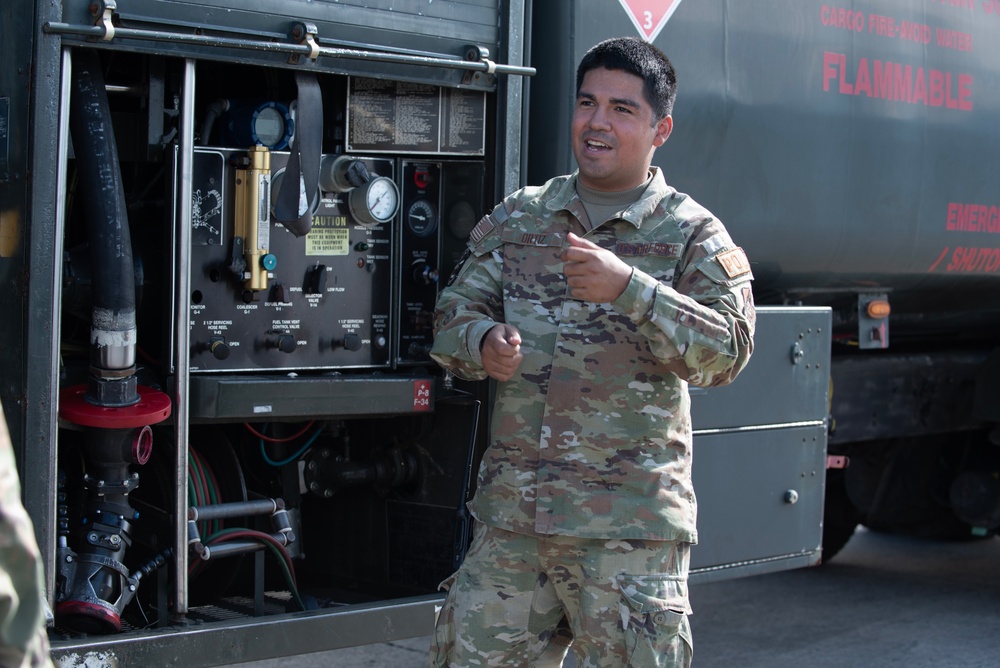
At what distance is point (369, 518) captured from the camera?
3916 mm

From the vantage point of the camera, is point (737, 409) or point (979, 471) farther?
point (979, 471)

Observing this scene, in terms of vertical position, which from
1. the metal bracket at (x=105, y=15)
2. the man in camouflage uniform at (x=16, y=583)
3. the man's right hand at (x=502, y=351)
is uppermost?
the metal bracket at (x=105, y=15)

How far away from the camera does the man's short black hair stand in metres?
2.76

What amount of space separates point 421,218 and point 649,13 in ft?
2.82

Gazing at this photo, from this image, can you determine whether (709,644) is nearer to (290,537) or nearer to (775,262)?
(775,262)

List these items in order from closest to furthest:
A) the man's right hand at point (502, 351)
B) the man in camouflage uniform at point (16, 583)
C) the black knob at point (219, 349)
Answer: the man in camouflage uniform at point (16, 583)
the man's right hand at point (502, 351)
the black knob at point (219, 349)

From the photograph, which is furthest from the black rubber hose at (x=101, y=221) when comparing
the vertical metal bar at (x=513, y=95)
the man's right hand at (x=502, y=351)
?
the vertical metal bar at (x=513, y=95)

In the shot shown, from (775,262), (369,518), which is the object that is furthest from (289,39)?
(775,262)

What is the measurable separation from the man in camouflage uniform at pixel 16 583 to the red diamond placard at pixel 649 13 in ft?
8.60

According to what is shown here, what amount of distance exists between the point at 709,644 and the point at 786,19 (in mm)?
2405

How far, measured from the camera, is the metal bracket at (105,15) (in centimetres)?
275

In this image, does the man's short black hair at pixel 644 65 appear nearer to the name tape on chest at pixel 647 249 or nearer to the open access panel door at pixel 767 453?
the name tape on chest at pixel 647 249

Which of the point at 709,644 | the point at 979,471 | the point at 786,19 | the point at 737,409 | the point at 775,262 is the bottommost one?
the point at 709,644

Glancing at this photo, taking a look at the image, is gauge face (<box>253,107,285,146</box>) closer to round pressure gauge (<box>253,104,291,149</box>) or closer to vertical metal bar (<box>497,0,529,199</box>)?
round pressure gauge (<box>253,104,291,149</box>)
